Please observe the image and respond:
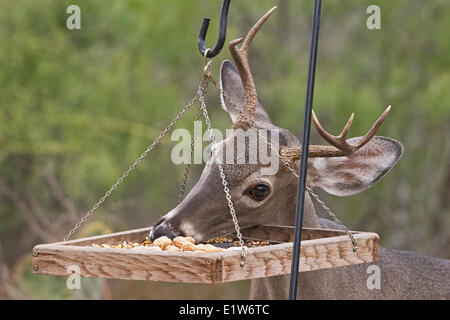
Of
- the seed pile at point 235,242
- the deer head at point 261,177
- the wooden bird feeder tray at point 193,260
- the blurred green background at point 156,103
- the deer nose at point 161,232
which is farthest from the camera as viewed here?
the blurred green background at point 156,103

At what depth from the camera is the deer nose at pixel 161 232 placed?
116 inches

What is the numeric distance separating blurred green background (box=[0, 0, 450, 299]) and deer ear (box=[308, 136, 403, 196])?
393cm

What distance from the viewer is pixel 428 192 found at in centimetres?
893

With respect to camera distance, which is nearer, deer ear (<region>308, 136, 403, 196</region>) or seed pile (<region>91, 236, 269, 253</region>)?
seed pile (<region>91, 236, 269, 253</region>)

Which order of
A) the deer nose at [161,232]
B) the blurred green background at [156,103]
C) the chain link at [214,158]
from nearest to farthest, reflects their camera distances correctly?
the chain link at [214,158]
the deer nose at [161,232]
the blurred green background at [156,103]

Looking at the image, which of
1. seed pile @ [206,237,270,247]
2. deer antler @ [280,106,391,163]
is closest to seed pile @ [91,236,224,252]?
seed pile @ [206,237,270,247]

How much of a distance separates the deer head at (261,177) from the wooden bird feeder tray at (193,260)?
44cm

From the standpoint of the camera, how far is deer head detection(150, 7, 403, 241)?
3.12 meters

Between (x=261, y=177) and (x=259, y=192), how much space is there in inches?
2.9

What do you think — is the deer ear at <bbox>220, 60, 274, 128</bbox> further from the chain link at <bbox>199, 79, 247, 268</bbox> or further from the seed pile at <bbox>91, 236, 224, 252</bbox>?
the seed pile at <bbox>91, 236, 224, 252</bbox>

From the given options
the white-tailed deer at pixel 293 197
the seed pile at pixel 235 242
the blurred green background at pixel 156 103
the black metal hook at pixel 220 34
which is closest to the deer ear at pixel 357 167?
the white-tailed deer at pixel 293 197

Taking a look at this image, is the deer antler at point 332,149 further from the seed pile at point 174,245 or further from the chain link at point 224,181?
the seed pile at point 174,245
